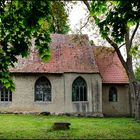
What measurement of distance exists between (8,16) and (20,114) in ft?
57.8

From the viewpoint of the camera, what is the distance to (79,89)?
3331 cm

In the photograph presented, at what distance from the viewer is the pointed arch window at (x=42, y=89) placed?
1298 inches

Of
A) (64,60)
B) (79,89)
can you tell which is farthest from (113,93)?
(64,60)

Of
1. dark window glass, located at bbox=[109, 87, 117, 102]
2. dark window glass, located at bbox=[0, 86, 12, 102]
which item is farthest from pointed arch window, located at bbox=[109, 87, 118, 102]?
dark window glass, located at bbox=[0, 86, 12, 102]

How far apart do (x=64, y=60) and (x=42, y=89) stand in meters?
3.14

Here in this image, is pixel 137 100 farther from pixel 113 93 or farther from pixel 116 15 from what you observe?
pixel 116 15

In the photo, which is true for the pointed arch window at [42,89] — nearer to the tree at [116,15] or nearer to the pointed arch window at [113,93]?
the pointed arch window at [113,93]

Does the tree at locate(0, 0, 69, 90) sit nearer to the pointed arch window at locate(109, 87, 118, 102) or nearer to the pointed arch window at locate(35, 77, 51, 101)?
the pointed arch window at locate(35, 77, 51, 101)

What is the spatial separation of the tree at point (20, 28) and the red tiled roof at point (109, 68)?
61.0 feet

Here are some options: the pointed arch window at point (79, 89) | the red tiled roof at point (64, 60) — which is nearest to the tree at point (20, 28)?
the red tiled roof at point (64, 60)

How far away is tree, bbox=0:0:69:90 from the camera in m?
14.9

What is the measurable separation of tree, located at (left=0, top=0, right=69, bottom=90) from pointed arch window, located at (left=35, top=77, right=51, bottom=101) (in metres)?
16.5

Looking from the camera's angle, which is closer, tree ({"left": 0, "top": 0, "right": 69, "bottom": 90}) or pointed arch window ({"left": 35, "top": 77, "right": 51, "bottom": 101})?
tree ({"left": 0, "top": 0, "right": 69, "bottom": 90})

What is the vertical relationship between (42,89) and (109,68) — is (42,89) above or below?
below
